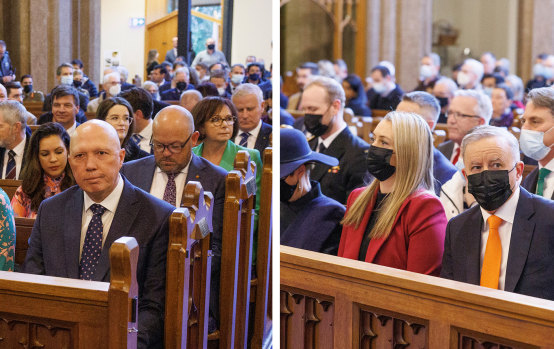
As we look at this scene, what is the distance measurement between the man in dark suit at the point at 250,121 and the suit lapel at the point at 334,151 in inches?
28.8

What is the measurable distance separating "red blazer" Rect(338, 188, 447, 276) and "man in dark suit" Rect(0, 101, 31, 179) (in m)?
3.14

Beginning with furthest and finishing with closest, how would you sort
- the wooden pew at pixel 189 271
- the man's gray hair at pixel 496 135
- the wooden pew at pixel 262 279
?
the wooden pew at pixel 262 279
the man's gray hair at pixel 496 135
the wooden pew at pixel 189 271

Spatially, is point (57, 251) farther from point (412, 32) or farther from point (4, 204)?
point (412, 32)

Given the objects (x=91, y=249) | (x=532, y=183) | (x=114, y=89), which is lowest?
(x=91, y=249)

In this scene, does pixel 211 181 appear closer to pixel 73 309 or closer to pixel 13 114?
pixel 73 309

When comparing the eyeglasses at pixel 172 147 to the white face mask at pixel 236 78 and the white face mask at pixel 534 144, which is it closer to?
the white face mask at pixel 534 144

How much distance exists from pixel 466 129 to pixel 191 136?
211 centimetres

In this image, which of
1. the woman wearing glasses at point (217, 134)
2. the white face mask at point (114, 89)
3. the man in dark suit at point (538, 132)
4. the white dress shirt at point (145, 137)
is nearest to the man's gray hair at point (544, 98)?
the man in dark suit at point (538, 132)

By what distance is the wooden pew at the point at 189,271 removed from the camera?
8.38 ft

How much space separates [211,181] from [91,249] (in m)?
0.96

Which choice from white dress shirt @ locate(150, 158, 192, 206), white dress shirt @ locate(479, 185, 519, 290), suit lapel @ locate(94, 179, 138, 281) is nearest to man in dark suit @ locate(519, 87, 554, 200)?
white dress shirt @ locate(479, 185, 519, 290)

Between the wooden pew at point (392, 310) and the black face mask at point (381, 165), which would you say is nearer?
the wooden pew at point (392, 310)

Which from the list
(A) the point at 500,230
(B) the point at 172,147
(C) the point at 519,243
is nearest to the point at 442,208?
(A) the point at 500,230

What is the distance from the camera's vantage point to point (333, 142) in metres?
4.89
